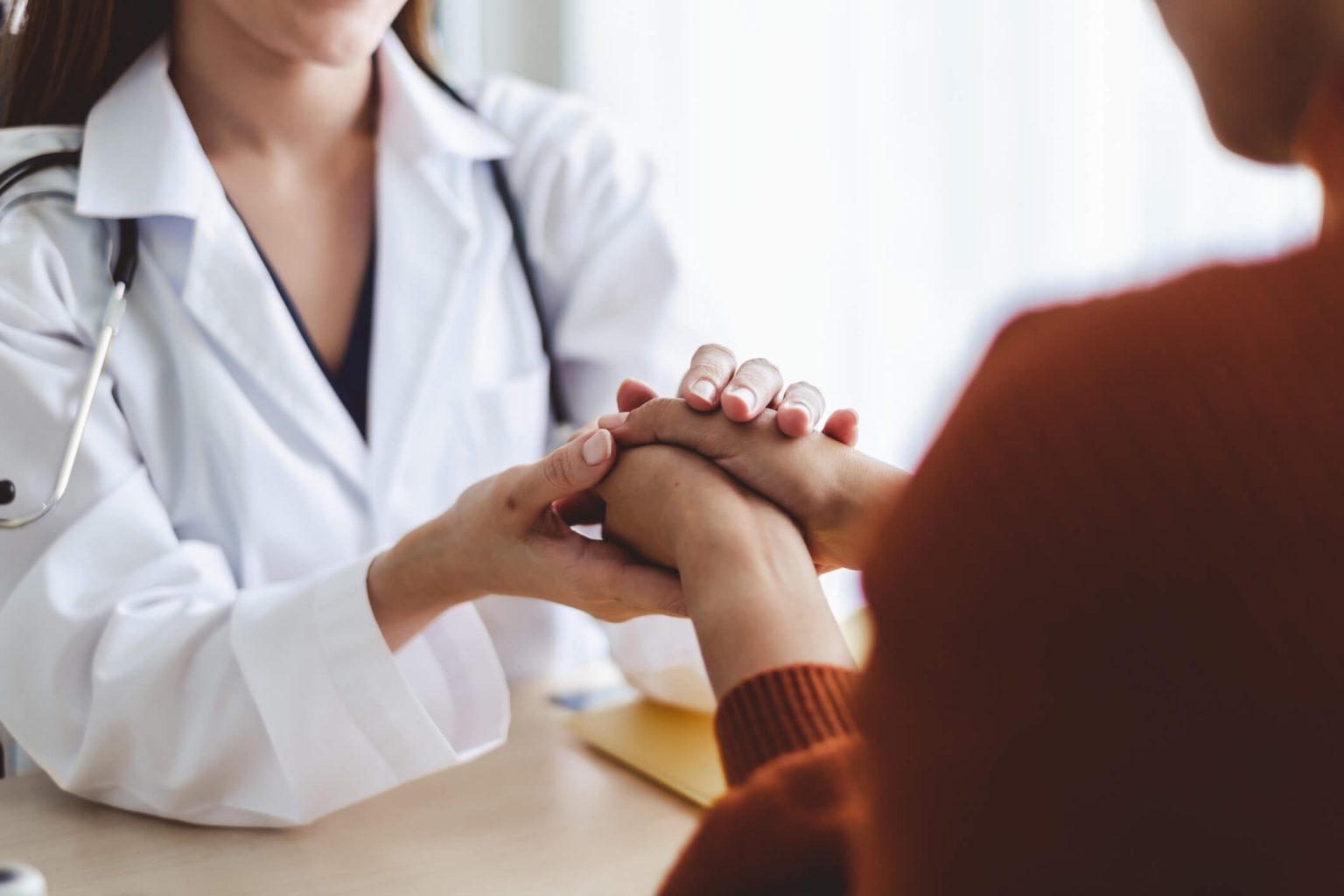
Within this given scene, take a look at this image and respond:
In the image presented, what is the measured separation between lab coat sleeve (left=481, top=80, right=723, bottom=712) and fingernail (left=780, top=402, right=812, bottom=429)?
0.32 m

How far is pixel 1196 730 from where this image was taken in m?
0.37

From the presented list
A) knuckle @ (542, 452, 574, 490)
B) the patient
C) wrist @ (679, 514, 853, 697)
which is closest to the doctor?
knuckle @ (542, 452, 574, 490)

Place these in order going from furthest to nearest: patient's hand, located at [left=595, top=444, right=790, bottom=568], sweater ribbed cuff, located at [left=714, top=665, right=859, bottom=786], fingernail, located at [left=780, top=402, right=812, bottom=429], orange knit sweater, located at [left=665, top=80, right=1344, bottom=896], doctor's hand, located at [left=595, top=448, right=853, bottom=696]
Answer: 1. fingernail, located at [left=780, top=402, right=812, bottom=429]
2. patient's hand, located at [left=595, top=444, right=790, bottom=568]
3. doctor's hand, located at [left=595, top=448, right=853, bottom=696]
4. sweater ribbed cuff, located at [left=714, top=665, right=859, bottom=786]
5. orange knit sweater, located at [left=665, top=80, right=1344, bottom=896]

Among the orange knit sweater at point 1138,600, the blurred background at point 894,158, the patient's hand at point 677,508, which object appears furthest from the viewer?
the blurred background at point 894,158

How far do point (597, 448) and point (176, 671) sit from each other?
0.35m

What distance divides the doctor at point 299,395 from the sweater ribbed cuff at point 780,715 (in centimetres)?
26

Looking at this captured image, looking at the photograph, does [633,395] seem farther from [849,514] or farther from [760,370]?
[849,514]

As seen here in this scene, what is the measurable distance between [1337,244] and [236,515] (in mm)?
869

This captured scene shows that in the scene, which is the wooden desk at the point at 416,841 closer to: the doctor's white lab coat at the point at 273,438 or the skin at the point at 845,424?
the doctor's white lab coat at the point at 273,438

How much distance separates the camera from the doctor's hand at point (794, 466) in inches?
33.8

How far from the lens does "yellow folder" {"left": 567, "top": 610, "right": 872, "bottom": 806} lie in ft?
2.85

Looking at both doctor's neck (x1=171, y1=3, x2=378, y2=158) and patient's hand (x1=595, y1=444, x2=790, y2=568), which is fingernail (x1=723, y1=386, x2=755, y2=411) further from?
doctor's neck (x1=171, y1=3, x2=378, y2=158)

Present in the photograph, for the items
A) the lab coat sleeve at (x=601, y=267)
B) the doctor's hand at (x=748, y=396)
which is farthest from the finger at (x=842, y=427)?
the lab coat sleeve at (x=601, y=267)

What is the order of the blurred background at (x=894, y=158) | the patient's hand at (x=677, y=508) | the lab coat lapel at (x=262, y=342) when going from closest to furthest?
the patient's hand at (x=677, y=508)
the lab coat lapel at (x=262, y=342)
the blurred background at (x=894, y=158)
